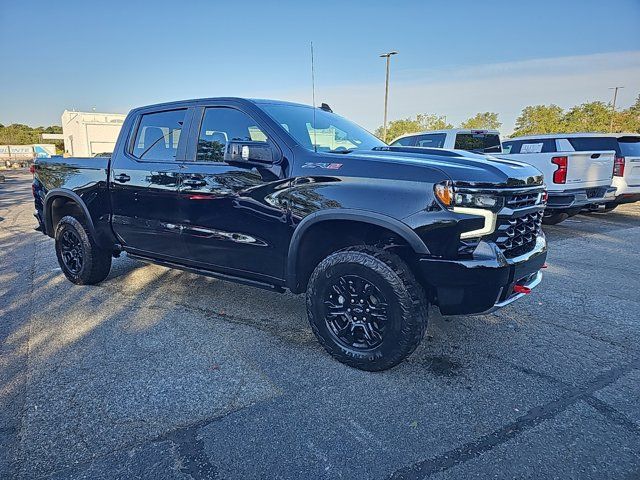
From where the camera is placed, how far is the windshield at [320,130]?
11.3ft

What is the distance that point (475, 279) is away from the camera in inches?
104

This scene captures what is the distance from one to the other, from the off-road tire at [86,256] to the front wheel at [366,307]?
2903mm

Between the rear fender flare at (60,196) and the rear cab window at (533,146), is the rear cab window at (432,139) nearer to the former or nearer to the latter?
the rear cab window at (533,146)

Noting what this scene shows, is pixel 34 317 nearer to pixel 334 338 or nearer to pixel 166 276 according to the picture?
pixel 166 276

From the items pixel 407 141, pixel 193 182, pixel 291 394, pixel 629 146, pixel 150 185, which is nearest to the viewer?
pixel 291 394

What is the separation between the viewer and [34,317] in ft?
13.0

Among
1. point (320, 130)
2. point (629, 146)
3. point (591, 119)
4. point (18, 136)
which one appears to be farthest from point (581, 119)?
point (18, 136)

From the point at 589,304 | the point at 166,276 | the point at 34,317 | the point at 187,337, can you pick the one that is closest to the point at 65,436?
the point at 187,337

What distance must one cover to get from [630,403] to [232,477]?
7.91 feet

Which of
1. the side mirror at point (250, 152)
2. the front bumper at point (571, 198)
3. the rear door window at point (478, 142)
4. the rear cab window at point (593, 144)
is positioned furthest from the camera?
the rear door window at point (478, 142)

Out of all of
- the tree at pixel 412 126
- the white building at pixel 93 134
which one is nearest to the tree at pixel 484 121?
the tree at pixel 412 126

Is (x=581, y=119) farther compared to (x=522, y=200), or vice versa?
(x=581, y=119)

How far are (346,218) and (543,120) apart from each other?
127ft

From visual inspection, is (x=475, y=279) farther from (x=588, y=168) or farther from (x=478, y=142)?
(x=478, y=142)
